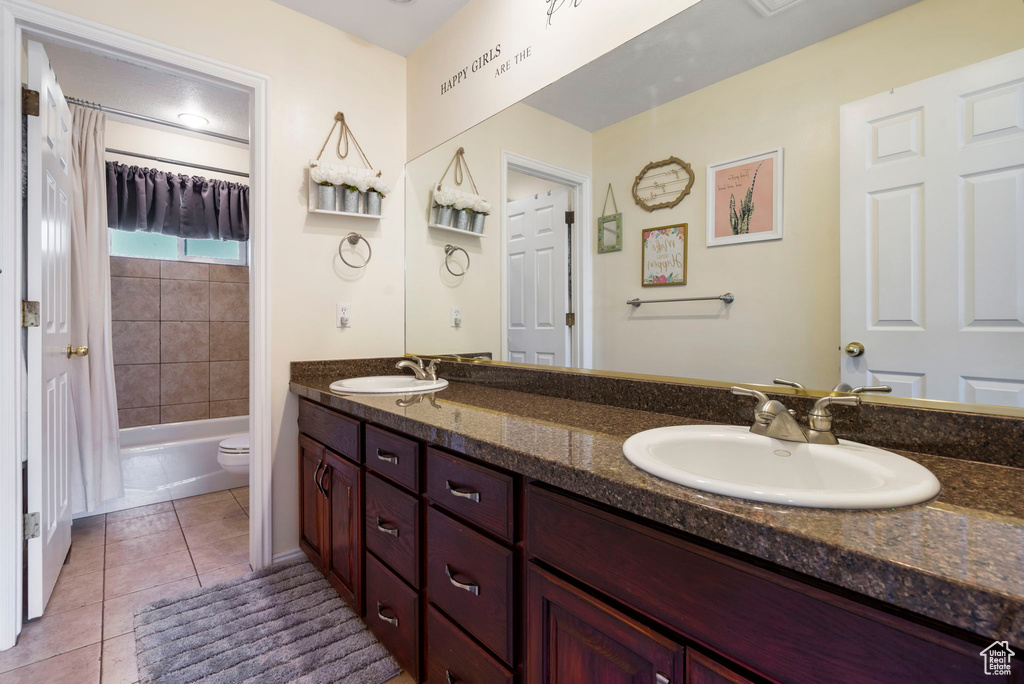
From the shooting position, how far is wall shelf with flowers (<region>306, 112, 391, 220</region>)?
211 cm

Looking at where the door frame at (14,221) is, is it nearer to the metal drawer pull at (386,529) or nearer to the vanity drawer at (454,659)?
the metal drawer pull at (386,529)

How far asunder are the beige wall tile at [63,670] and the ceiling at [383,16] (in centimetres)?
259

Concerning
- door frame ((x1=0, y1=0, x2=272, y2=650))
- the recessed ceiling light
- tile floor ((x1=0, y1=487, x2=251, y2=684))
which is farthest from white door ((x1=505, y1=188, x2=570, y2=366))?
the recessed ceiling light

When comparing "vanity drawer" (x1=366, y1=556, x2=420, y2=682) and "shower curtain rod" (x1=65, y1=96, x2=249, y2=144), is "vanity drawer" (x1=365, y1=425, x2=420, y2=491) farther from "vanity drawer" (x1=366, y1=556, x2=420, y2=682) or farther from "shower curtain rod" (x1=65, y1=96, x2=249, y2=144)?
"shower curtain rod" (x1=65, y1=96, x2=249, y2=144)

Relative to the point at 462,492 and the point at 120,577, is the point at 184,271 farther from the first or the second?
the point at 462,492

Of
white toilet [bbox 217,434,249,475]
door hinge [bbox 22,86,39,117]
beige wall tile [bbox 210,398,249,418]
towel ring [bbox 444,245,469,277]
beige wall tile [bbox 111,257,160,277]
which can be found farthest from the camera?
beige wall tile [bbox 210,398,249,418]

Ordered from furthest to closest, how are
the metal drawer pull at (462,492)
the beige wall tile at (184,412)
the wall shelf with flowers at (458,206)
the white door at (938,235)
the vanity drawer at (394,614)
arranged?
the beige wall tile at (184,412) < the wall shelf with flowers at (458,206) < the vanity drawer at (394,614) < the metal drawer pull at (462,492) < the white door at (938,235)

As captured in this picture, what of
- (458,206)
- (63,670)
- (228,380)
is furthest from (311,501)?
(228,380)

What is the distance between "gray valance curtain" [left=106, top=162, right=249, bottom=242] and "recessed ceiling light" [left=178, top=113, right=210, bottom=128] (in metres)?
0.36

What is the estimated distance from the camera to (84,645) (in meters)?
1.56

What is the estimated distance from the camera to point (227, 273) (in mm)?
3662

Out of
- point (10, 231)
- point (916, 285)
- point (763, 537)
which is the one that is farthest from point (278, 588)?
point (916, 285)

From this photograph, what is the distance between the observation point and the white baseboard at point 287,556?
2102 millimetres

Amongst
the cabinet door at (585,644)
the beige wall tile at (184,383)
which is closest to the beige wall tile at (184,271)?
the beige wall tile at (184,383)
